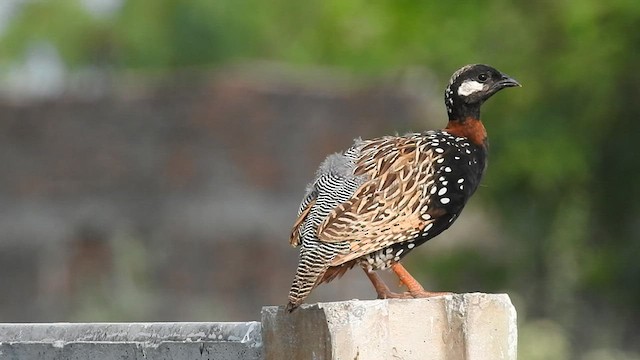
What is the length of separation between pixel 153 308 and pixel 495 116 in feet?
18.0

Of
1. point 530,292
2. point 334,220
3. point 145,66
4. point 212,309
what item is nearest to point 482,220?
point 530,292

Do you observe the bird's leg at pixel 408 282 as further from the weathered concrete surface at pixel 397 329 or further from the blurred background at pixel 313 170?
the blurred background at pixel 313 170

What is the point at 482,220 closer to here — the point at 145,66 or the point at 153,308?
the point at 153,308

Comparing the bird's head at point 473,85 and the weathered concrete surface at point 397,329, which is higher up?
the bird's head at point 473,85

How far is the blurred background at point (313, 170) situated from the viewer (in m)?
15.6

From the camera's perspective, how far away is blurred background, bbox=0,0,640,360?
51.1 ft

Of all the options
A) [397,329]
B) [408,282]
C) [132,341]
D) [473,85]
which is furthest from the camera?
[473,85]

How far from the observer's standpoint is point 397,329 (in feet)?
17.2

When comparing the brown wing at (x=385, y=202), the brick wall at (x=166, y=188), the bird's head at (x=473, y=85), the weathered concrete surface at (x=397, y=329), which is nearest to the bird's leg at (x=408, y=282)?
the brown wing at (x=385, y=202)

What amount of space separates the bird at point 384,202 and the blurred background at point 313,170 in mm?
8210

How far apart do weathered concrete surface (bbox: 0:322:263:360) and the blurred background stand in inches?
328

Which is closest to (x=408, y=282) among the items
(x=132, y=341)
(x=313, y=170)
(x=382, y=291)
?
(x=382, y=291)

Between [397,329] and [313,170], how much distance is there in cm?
1330

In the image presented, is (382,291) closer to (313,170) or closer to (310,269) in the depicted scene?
(310,269)
